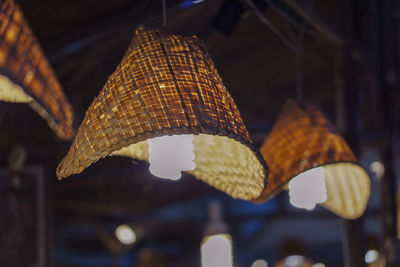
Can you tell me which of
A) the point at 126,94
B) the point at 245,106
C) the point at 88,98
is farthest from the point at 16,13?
the point at 245,106

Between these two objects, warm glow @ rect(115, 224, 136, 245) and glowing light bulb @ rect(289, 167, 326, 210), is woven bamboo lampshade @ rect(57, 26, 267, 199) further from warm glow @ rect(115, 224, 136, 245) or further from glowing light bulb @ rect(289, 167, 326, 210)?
warm glow @ rect(115, 224, 136, 245)

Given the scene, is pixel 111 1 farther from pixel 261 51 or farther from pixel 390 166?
pixel 390 166

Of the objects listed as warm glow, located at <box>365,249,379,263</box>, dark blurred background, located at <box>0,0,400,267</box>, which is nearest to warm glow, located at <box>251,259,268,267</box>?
dark blurred background, located at <box>0,0,400,267</box>

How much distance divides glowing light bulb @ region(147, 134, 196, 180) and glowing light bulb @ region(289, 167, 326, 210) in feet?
2.21

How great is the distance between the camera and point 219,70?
4902 mm

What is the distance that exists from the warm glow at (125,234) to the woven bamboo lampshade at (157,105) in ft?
19.4

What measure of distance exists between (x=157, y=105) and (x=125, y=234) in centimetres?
619

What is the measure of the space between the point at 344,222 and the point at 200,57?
2500mm

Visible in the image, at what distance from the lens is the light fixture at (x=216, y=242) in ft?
17.4

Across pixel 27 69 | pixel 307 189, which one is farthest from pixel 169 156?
pixel 307 189

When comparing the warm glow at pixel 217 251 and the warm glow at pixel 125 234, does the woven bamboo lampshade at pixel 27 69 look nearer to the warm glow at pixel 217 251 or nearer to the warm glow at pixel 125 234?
the warm glow at pixel 217 251

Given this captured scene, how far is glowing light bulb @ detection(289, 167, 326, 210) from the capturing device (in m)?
2.06

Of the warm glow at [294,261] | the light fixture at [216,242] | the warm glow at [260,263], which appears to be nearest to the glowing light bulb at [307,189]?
the light fixture at [216,242]

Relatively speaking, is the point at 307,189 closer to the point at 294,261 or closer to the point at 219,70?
the point at 219,70
